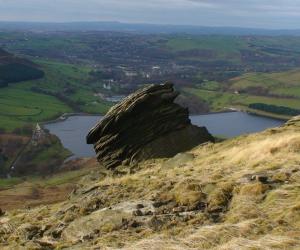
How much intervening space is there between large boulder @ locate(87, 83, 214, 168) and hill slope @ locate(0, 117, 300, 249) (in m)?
9.19

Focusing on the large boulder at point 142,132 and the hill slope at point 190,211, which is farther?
the large boulder at point 142,132

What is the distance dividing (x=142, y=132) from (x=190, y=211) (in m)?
19.6

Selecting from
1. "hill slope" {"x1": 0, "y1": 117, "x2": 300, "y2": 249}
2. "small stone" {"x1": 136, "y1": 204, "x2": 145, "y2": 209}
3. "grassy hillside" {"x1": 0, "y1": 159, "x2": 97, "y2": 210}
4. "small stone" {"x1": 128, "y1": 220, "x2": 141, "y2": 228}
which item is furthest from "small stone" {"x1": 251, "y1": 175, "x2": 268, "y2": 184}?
"grassy hillside" {"x1": 0, "y1": 159, "x2": 97, "y2": 210}

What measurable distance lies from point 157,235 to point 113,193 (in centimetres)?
787

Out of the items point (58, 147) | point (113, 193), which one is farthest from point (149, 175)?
point (58, 147)

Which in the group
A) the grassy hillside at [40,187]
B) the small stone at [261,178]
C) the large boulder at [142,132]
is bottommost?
the grassy hillside at [40,187]

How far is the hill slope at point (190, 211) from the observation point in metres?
14.0

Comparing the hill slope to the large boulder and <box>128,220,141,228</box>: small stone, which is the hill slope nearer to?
<box>128,220,141,228</box>: small stone

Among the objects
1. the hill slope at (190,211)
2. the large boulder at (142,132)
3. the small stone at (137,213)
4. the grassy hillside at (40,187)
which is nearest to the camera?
the hill slope at (190,211)

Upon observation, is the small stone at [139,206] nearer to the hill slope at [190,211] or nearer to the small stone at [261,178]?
the hill slope at [190,211]

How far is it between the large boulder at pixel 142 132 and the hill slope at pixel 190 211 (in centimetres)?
919

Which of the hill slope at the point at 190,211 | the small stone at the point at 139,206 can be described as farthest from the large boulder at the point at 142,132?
the small stone at the point at 139,206

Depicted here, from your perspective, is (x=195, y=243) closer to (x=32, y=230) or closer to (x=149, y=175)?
(x=32, y=230)

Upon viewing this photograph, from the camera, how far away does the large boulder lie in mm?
35719
